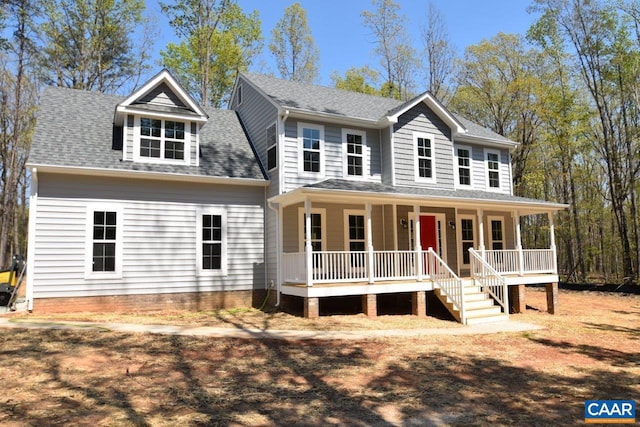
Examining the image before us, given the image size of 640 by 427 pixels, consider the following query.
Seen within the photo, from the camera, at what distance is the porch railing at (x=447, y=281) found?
40.6 feet

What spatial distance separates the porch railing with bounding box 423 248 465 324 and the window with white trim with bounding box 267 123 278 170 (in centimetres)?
568

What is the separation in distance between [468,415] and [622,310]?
541 inches

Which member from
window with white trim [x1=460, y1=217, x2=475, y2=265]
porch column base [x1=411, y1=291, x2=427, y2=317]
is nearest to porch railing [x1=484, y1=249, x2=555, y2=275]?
window with white trim [x1=460, y1=217, x2=475, y2=265]

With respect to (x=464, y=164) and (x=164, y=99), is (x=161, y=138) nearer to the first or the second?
(x=164, y=99)

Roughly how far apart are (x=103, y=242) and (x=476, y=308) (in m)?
10.5

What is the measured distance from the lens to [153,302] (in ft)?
42.2

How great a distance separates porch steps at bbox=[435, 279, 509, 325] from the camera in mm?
12305

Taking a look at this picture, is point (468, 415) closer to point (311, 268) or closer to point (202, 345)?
point (202, 345)

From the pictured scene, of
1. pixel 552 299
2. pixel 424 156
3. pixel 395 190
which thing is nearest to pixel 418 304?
pixel 395 190

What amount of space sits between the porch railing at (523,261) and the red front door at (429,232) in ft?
6.77

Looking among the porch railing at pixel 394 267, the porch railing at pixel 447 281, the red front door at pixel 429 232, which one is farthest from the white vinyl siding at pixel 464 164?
the porch railing at pixel 394 267

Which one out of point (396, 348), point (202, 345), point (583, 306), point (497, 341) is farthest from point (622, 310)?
point (202, 345)

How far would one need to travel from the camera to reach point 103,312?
12.1m

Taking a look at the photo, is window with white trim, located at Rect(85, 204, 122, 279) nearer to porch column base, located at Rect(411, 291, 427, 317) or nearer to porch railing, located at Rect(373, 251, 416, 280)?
porch railing, located at Rect(373, 251, 416, 280)
